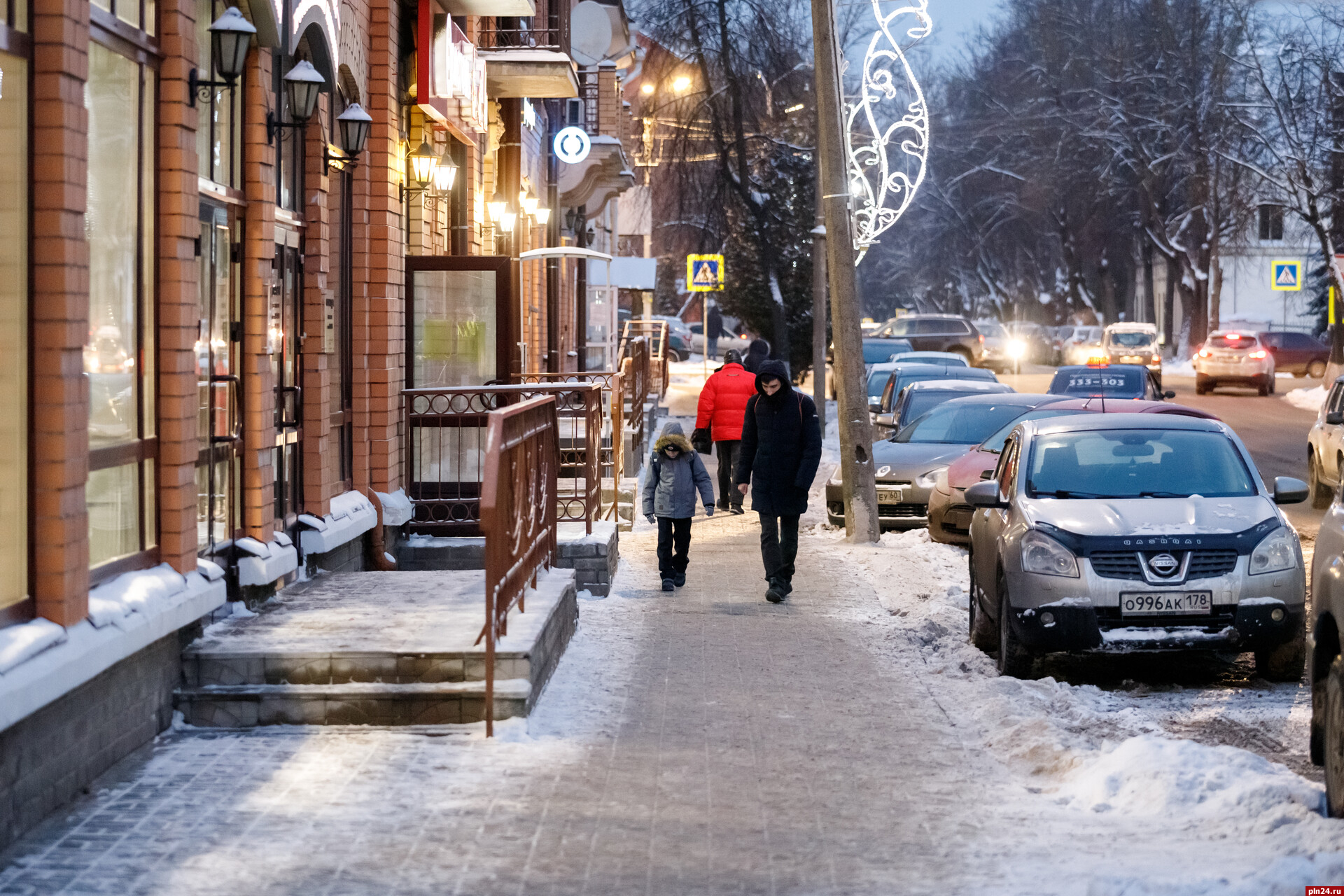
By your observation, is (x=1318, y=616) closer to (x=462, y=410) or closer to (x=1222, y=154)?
(x=462, y=410)

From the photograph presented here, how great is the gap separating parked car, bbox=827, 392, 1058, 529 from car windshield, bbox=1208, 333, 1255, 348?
1036 inches

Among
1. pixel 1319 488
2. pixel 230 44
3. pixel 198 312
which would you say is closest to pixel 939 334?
pixel 1319 488

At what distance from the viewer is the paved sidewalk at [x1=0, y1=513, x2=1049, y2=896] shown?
18.4 feet

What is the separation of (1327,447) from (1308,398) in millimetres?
23698

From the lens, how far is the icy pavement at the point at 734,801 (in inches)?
219

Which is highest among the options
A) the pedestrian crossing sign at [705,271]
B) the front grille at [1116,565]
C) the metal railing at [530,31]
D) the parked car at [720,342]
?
the metal railing at [530,31]

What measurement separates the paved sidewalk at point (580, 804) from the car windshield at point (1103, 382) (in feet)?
42.5

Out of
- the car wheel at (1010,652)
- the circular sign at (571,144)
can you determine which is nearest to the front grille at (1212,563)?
the car wheel at (1010,652)

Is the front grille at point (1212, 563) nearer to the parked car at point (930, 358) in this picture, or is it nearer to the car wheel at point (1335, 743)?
the car wheel at point (1335, 743)

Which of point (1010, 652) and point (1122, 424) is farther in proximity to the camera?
point (1122, 424)

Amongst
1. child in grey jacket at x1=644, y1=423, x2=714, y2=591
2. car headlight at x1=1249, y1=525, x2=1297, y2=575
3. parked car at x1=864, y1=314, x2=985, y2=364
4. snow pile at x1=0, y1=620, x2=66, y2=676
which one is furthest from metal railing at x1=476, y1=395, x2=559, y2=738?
parked car at x1=864, y1=314, x2=985, y2=364

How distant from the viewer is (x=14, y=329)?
6.32m

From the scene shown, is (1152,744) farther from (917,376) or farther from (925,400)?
(917,376)

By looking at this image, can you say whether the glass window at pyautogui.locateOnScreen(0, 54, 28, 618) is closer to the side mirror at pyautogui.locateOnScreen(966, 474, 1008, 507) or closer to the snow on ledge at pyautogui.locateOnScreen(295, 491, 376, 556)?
the snow on ledge at pyautogui.locateOnScreen(295, 491, 376, 556)
